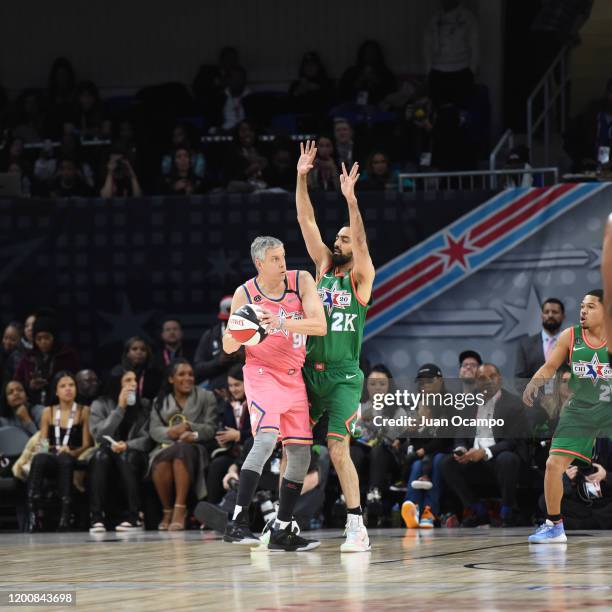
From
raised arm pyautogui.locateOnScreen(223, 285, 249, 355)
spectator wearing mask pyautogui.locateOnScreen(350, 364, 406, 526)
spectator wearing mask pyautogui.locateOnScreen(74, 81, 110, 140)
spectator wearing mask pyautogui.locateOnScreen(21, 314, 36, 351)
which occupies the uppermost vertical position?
spectator wearing mask pyautogui.locateOnScreen(74, 81, 110, 140)

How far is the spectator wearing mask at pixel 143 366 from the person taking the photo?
1126 cm

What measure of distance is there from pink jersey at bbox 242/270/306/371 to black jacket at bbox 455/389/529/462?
3073 mm

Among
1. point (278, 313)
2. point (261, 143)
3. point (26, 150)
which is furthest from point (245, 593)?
point (26, 150)

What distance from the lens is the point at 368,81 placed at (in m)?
14.7

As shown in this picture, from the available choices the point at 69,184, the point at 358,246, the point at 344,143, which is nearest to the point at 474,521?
the point at 358,246

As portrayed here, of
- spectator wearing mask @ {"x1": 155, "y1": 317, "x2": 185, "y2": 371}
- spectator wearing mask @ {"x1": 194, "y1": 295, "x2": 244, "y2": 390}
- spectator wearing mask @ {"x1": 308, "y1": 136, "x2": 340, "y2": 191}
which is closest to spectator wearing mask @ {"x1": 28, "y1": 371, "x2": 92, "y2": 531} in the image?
spectator wearing mask @ {"x1": 155, "y1": 317, "x2": 185, "y2": 371}

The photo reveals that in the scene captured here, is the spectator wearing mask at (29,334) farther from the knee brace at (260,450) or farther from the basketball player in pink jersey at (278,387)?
the knee brace at (260,450)

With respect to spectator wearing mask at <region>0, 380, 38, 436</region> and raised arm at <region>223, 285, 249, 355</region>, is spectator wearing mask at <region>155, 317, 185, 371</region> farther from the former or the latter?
raised arm at <region>223, 285, 249, 355</region>

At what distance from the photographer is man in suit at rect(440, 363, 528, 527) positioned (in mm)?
9844

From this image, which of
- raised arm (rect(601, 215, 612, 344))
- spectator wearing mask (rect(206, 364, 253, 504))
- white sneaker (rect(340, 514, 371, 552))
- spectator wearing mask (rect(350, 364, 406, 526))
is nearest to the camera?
raised arm (rect(601, 215, 612, 344))

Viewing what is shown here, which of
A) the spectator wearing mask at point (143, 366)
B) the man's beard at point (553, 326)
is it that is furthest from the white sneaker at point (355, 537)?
the spectator wearing mask at point (143, 366)

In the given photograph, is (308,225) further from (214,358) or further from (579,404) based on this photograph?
(214,358)

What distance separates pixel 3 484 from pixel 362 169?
4737mm

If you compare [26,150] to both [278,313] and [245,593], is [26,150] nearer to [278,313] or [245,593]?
[278,313]
